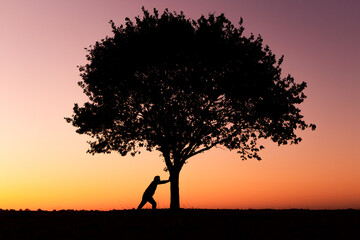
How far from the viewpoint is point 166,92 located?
34219 millimetres

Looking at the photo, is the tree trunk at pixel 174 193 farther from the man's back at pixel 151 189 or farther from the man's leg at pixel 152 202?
the man's back at pixel 151 189

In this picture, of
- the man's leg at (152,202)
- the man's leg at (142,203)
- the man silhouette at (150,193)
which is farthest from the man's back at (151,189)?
the man's leg at (142,203)

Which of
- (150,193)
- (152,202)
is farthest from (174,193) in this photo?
(150,193)

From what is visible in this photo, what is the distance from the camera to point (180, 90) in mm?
34094

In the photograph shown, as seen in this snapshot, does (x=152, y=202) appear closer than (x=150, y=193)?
No
